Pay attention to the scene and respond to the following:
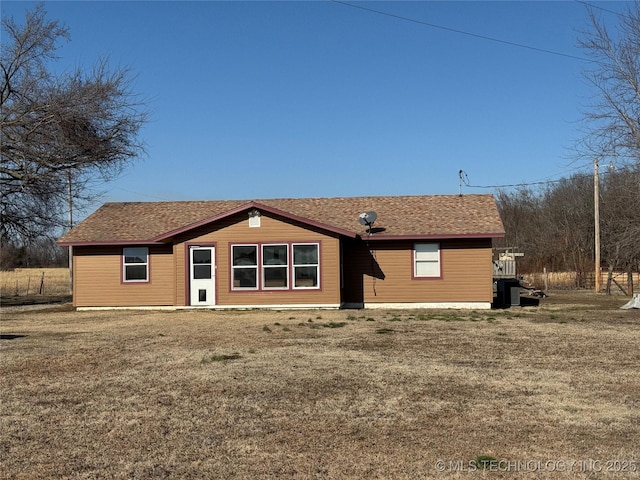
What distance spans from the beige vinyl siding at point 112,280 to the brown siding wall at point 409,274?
5995 mm

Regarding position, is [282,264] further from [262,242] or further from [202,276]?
[202,276]

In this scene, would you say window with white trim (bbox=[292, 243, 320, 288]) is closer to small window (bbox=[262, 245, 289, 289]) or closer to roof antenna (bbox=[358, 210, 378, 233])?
small window (bbox=[262, 245, 289, 289])

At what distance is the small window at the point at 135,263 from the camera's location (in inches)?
796

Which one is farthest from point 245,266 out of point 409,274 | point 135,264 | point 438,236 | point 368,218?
point 438,236

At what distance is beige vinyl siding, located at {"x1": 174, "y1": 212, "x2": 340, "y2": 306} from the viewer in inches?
736

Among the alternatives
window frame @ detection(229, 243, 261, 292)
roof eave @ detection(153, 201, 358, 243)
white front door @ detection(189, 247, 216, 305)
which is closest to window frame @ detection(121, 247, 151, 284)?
roof eave @ detection(153, 201, 358, 243)

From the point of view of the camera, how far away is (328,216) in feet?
69.4

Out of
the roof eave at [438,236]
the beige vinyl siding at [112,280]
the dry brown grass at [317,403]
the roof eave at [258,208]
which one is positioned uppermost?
the roof eave at [258,208]

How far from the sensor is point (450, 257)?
758 inches

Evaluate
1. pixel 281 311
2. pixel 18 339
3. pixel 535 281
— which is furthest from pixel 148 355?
pixel 535 281

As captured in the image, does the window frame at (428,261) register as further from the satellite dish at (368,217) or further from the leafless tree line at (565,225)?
the leafless tree line at (565,225)

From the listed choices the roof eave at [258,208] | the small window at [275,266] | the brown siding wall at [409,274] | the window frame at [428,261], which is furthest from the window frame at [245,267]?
the window frame at [428,261]

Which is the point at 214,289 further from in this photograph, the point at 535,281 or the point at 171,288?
the point at 535,281

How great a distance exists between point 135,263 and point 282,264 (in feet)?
16.6
